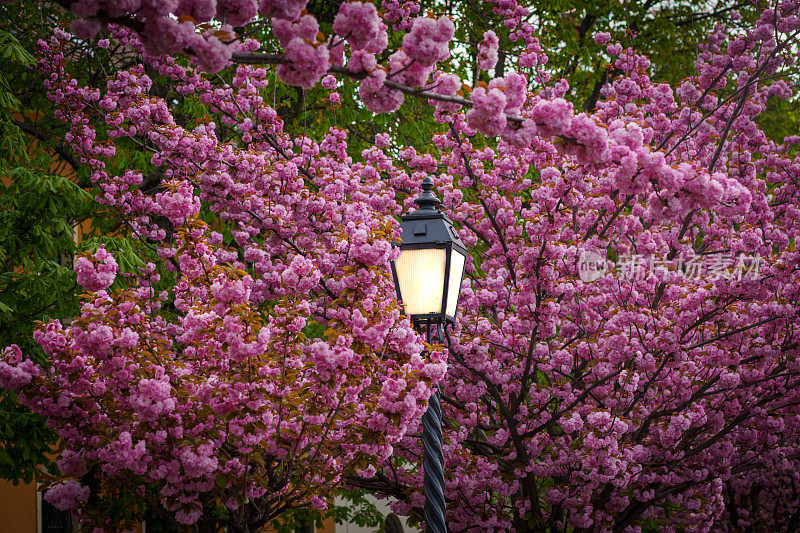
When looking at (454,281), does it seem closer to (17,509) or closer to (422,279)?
(422,279)

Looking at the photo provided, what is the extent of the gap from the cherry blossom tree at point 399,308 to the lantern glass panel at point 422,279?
0.63 feet

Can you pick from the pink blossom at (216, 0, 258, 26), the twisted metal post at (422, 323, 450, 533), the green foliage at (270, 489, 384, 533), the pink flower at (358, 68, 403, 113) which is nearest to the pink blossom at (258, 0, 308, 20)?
the pink blossom at (216, 0, 258, 26)

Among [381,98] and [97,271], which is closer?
[381,98]

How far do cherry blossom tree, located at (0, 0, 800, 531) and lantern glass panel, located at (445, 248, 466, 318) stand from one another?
1.37 feet

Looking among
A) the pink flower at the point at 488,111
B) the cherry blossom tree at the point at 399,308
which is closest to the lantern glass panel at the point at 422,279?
the cherry blossom tree at the point at 399,308

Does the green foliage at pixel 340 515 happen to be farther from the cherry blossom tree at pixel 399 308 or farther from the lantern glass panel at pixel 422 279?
the lantern glass panel at pixel 422 279

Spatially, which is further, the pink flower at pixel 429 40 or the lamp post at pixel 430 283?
the lamp post at pixel 430 283

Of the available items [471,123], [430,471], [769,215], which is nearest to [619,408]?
[769,215]

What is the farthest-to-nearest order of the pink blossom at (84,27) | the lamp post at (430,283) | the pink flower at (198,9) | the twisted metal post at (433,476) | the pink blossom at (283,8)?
1. the lamp post at (430,283)
2. the twisted metal post at (433,476)
3. the pink blossom at (283,8)
4. the pink flower at (198,9)
5. the pink blossom at (84,27)

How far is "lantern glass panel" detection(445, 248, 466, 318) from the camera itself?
5.36 m

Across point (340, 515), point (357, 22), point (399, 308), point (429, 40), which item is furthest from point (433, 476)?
point (340, 515)

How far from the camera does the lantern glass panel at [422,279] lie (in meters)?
5.34

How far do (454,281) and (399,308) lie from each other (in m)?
0.52

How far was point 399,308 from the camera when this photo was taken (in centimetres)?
571
